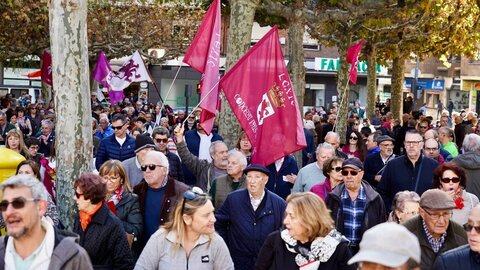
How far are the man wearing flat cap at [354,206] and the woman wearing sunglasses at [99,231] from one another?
84.9 inches

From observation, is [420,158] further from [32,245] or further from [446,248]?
[32,245]

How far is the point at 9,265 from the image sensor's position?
5008mm

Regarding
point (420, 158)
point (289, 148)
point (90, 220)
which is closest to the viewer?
point (90, 220)

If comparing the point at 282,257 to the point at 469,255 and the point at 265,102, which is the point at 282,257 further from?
the point at 265,102

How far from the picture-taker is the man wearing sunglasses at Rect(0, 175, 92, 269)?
194 inches

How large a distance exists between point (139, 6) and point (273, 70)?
2445cm

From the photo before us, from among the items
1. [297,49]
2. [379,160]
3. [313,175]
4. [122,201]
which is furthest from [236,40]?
[122,201]

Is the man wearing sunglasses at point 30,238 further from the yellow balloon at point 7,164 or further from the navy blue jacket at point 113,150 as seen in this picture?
the navy blue jacket at point 113,150

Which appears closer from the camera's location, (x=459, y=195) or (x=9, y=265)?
(x=9, y=265)

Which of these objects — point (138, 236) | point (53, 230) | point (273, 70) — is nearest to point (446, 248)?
point (138, 236)

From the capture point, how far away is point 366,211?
8039 millimetres

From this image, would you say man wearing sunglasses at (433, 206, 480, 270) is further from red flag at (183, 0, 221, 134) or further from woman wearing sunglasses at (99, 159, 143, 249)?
red flag at (183, 0, 221, 134)

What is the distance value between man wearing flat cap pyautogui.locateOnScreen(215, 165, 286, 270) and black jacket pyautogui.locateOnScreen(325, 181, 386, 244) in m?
0.46

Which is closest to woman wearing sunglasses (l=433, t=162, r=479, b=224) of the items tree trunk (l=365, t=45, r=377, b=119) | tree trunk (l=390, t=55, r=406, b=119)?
tree trunk (l=365, t=45, r=377, b=119)
